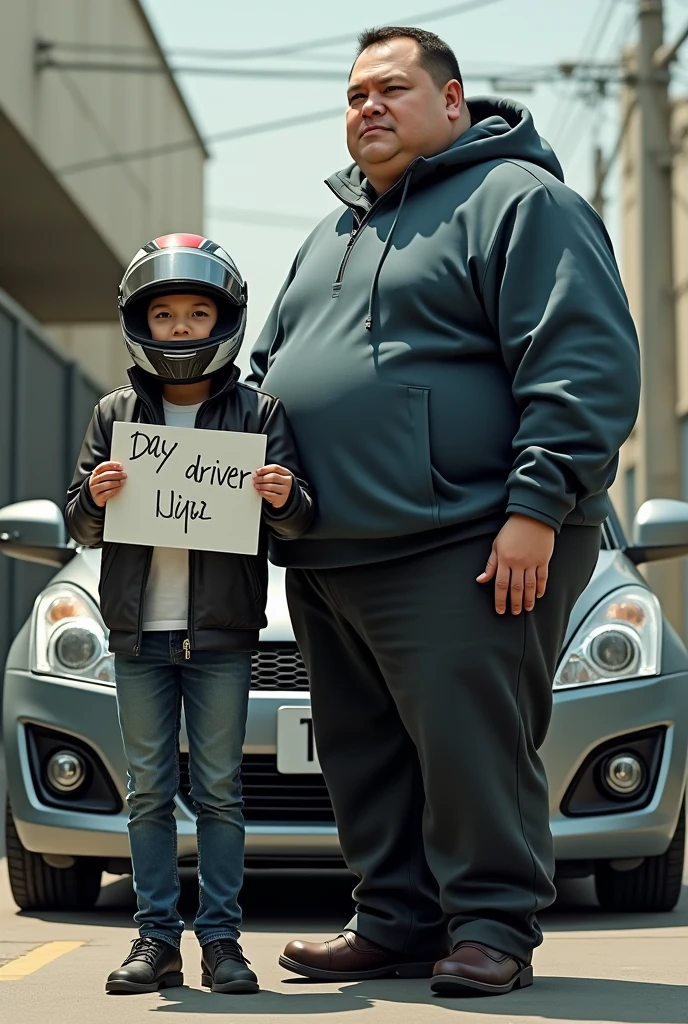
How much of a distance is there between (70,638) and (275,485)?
148 cm

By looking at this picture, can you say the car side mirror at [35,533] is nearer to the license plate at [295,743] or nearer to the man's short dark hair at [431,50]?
the license plate at [295,743]

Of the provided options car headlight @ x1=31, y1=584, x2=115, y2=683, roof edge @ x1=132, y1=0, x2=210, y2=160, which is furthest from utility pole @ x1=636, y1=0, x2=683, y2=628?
car headlight @ x1=31, y1=584, x2=115, y2=683

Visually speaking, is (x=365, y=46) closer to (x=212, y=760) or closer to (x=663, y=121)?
(x=212, y=760)

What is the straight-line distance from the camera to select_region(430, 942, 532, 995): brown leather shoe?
134 inches

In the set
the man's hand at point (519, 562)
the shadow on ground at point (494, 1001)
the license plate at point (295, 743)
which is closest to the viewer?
the shadow on ground at point (494, 1001)

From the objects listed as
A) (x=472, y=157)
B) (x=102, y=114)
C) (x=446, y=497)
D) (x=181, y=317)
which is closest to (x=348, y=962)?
(x=446, y=497)

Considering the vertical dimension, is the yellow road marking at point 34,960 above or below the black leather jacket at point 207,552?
below

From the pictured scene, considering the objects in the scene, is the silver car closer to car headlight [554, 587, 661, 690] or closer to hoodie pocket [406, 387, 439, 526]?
car headlight [554, 587, 661, 690]

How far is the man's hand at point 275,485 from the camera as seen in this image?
360 cm

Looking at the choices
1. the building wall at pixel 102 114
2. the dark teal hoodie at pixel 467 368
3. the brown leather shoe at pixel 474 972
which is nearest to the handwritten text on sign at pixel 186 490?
the dark teal hoodie at pixel 467 368

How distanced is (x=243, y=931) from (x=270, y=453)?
154 centimetres

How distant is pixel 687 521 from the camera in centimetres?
529

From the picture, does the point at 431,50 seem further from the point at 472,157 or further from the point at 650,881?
the point at 650,881

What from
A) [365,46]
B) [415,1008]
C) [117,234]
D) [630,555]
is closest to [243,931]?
[415,1008]
